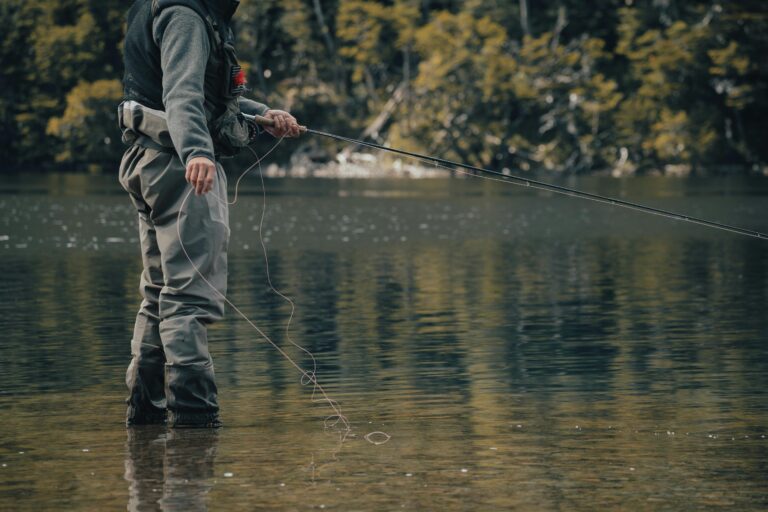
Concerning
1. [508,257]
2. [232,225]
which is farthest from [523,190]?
[508,257]

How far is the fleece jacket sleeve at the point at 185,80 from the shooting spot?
6.55 metres

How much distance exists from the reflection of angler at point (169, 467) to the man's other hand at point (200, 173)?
0.89 metres

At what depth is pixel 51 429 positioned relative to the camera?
6793 millimetres

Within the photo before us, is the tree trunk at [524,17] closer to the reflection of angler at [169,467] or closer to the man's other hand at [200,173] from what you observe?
the man's other hand at [200,173]

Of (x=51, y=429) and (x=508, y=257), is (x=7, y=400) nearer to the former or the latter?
(x=51, y=429)

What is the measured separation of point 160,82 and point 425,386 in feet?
6.80

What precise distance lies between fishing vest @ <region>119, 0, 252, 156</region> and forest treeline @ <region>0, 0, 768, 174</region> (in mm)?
62097

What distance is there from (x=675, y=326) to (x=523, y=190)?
35279 mm

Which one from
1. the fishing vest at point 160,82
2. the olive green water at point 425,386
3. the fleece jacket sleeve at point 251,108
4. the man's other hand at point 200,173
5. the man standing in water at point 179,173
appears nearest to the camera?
the olive green water at point 425,386

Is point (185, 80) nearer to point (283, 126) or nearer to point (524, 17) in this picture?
point (283, 126)

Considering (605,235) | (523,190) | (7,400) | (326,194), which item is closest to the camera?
(7,400)

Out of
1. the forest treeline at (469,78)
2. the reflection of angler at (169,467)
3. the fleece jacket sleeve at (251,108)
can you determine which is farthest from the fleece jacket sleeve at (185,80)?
the forest treeline at (469,78)

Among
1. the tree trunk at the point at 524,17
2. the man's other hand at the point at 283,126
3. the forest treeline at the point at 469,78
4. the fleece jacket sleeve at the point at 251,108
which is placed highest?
the tree trunk at the point at 524,17

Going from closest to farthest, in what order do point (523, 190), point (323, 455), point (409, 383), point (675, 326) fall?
point (323, 455)
point (409, 383)
point (675, 326)
point (523, 190)
